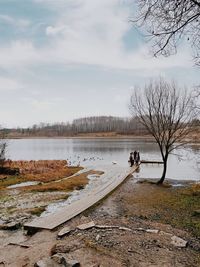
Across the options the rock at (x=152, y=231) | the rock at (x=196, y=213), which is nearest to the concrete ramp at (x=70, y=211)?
the rock at (x=152, y=231)

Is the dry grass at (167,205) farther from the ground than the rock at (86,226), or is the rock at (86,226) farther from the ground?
the rock at (86,226)

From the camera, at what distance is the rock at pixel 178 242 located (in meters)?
8.95

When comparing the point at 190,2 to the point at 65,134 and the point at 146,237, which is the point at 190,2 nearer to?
the point at 146,237

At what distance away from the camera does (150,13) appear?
5.75 m

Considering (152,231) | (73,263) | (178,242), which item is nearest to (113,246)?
(73,263)

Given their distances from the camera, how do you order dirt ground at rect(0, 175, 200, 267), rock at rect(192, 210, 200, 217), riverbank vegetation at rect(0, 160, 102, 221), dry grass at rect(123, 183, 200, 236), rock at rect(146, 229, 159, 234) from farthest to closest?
1. riverbank vegetation at rect(0, 160, 102, 221)
2. rock at rect(192, 210, 200, 217)
3. dry grass at rect(123, 183, 200, 236)
4. rock at rect(146, 229, 159, 234)
5. dirt ground at rect(0, 175, 200, 267)

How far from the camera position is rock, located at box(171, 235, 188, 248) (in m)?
8.95

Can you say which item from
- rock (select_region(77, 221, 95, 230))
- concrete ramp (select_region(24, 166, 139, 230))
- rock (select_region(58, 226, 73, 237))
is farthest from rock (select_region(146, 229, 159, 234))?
concrete ramp (select_region(24, 166, 139, 230))

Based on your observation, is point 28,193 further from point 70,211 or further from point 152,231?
point 152,231

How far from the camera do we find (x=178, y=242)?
9180 mm

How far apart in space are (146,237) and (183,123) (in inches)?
579

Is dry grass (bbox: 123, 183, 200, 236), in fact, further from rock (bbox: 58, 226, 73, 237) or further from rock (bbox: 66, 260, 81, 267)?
rock (bbox: 66, 260, 81, 267)

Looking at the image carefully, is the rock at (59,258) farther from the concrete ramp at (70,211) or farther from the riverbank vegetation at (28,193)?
the riverbank vegetation at (28,193)

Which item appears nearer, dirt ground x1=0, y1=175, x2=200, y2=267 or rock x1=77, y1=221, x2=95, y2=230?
dirt ground x1=0, y1=175, x2=200, y2=267
